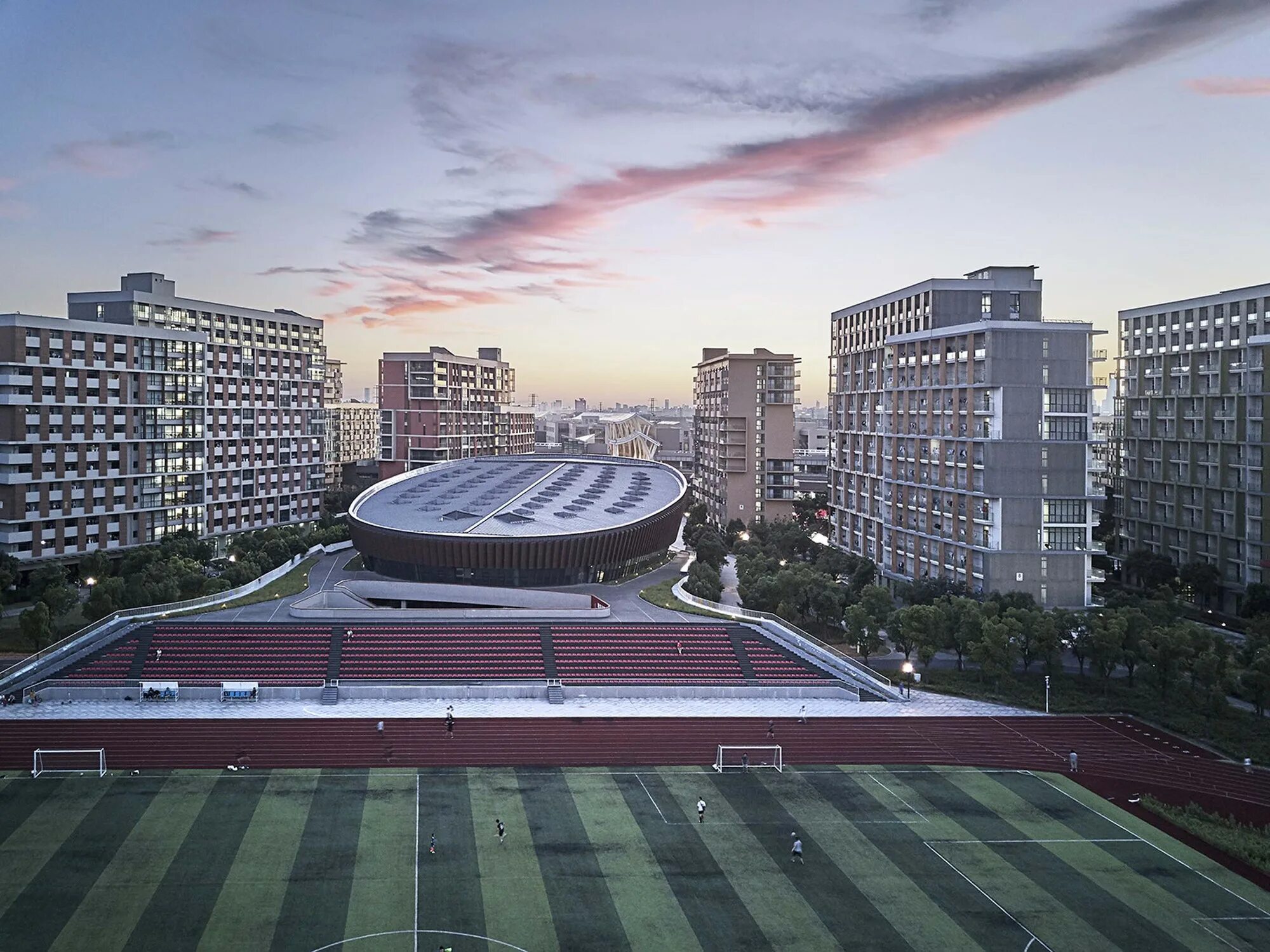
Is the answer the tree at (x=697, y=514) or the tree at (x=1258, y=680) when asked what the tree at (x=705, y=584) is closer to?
the tree at (x=1258, y=680)

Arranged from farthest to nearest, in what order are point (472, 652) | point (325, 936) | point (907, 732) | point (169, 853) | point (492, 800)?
point (472, 652), point (907, 732), point (492, 800), point (169, 853), point (325, 936)

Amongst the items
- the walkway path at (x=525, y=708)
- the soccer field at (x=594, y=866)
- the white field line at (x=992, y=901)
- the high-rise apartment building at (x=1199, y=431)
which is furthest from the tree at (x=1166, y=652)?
the high-rise apartment building at (x=1199, y=431)

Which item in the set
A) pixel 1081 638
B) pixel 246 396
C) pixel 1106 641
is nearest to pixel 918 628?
pixel 1081 638

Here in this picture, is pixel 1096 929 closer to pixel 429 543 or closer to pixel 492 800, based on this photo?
pixel 492 800

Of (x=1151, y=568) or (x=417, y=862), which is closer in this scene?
(x=417, y=862)

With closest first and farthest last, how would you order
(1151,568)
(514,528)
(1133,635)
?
(1133,635) < (514,528) < (1151,568)

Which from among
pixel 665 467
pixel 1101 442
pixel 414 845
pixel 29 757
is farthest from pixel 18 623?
pixel 1101 442

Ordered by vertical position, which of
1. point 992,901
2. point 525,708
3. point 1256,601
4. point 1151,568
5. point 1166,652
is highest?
point 1151,568

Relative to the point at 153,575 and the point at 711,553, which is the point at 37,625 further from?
the point at 711,553

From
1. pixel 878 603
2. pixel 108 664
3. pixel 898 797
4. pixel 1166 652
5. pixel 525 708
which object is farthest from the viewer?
pixel 878 603
